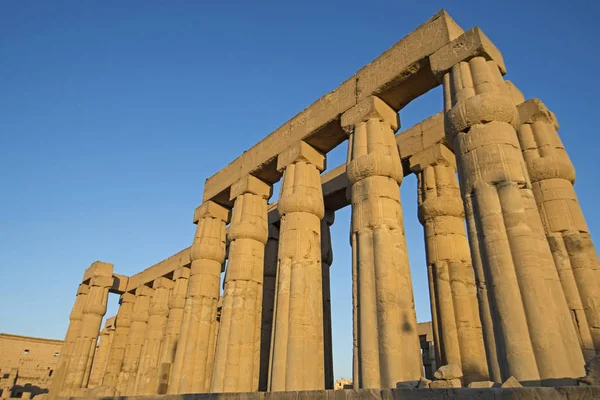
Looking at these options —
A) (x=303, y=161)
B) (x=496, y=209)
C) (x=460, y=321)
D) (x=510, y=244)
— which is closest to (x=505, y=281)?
(x=510, y=244)

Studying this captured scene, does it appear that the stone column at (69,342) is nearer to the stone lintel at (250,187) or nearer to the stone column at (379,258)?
the stone lintel at (250,187)

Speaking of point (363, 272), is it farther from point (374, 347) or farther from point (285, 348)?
point (285, 348)

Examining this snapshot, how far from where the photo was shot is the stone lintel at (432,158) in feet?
37.3

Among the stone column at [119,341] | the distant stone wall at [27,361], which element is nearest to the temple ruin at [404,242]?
the stone column at [119,341]

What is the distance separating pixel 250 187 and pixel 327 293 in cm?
418

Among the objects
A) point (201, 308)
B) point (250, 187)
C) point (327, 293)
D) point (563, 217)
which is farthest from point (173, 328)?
point (563, 217)

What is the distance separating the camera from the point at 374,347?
7332 millimetres

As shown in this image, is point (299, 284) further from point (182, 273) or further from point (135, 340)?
point (135, 340)

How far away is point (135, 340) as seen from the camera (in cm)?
2225

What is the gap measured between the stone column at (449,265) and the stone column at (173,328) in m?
10.4

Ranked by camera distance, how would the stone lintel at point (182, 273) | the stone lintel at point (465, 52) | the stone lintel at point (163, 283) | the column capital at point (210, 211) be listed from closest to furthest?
1. the stone lintel at point (465, 52)
2. the column capital at point (210, 211)
3. the stone lintel at point (182, 273)
4. the stone lintel at point (163, 283)

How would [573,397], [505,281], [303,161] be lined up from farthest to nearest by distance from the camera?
[303,161]
[505,281]
[573,397]

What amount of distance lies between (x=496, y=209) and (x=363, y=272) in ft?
8.93

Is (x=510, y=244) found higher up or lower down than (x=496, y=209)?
lower down
